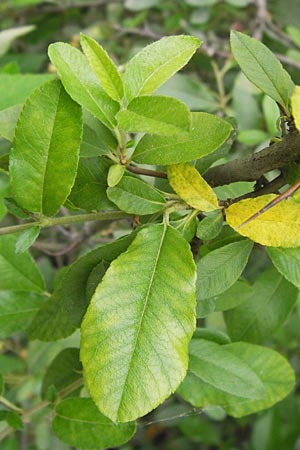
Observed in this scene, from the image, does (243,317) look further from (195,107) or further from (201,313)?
(195,107)

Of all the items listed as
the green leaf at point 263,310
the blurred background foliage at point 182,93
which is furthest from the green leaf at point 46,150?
the green leaf at point 263,310

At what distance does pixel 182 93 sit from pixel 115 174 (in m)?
0.87

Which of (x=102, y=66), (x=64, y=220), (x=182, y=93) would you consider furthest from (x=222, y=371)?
(x=182, y=93)

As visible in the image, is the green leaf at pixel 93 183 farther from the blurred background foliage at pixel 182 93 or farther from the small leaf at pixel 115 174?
the blurred background foliage at pixel 182 93

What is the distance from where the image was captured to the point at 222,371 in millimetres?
743

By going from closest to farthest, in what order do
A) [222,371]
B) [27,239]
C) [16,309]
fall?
[27,239] < [222,371] < [16,309]

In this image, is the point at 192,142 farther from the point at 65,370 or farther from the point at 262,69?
the point at 65,370

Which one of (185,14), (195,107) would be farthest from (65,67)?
(185,14)

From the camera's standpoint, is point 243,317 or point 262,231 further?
point 243,317

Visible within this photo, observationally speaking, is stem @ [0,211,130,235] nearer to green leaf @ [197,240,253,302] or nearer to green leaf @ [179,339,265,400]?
green leaf @ [197,240,253,302]

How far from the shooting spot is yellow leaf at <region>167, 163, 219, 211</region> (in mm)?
571

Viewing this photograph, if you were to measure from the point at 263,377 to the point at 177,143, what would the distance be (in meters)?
0.39

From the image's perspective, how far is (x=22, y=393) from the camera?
146 centimetres

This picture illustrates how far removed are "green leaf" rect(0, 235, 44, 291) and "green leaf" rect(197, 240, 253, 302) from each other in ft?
1.09
